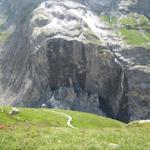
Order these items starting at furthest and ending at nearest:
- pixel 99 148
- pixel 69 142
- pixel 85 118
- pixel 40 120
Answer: pixel 85 118
pixel 40 120
pixel 69 142
pixel 99 148

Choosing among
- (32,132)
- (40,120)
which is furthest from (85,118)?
(32,132)

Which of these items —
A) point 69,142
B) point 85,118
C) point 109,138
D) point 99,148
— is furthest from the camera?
point 85,118

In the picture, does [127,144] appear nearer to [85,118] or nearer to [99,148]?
[99,148]

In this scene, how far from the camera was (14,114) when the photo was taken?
5300 inches

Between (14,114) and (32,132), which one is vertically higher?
(32,132)

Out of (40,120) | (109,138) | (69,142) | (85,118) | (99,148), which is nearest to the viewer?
(99,148)

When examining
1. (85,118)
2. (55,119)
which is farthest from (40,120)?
(85,118)

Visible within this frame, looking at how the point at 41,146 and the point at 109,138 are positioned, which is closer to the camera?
the point at 41,146

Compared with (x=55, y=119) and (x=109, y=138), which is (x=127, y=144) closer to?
(x=109, y=138)

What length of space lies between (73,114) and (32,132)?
387ft

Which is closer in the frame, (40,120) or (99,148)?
(99,148)

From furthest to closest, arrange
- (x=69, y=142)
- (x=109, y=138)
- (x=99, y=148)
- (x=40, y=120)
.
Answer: (x=40, y=120)
(x=109, y=138)
(x=69, y=142)
(x=99, y=148)

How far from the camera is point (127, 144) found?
35094 mm

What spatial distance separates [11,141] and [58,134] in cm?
626
